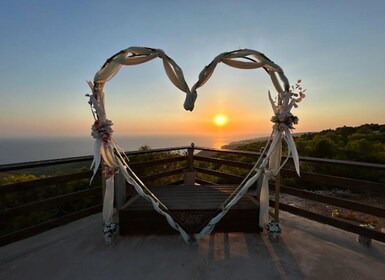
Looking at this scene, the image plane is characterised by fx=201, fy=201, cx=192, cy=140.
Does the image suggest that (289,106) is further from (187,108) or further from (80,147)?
(80,147)

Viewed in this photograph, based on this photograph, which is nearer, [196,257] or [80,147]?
[196,257]

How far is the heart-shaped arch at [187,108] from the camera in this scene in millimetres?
2320

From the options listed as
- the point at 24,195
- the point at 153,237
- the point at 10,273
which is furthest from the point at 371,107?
the point at 24,195

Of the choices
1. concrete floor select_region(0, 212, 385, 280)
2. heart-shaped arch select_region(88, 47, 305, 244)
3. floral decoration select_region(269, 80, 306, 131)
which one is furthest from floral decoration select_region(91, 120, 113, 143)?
floral decoration select_region(269, 80, 306, 131)

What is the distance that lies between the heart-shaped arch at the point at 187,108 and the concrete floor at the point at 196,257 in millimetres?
253

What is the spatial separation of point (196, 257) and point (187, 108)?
1612mm

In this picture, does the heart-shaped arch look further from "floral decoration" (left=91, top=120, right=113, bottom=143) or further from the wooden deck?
the wooden deck

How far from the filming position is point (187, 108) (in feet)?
7.54

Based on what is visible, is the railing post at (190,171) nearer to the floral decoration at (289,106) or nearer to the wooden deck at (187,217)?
the wooden deck at (187,217)

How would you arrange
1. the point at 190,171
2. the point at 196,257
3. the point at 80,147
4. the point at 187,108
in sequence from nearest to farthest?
the point at 196,257
the point at 187,108
the point at 190,171
the point at 80,147

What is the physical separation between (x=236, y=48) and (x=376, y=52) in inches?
130

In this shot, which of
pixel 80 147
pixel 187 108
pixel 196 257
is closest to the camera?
pixel 196 257

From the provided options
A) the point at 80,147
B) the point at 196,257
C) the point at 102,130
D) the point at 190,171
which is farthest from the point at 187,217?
the point at 80,147

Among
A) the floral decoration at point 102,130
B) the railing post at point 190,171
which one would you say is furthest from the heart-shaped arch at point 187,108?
the railing post at point 190,171
